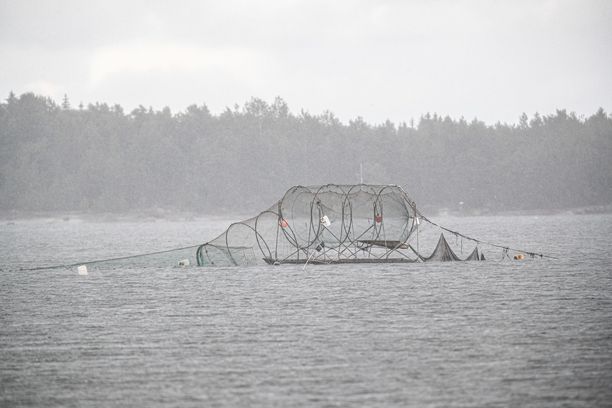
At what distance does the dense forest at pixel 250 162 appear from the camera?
142875 mm

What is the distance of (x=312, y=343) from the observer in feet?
38.1

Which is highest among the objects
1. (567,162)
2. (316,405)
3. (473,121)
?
(473,121)

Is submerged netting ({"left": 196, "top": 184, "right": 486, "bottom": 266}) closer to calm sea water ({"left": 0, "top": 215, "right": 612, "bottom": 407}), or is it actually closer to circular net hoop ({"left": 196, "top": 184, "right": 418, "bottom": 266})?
circular net hoop ({"left": 196, "top": 184, "right": 418, "bottom": 266})

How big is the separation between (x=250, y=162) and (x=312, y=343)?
14148cm

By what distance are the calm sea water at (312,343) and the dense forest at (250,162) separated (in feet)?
407

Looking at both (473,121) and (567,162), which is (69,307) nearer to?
(567,162)

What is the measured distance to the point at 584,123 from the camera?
566 ft

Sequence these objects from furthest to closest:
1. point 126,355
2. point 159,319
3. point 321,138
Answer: point 321,138 → point 159,319 → point 126,355

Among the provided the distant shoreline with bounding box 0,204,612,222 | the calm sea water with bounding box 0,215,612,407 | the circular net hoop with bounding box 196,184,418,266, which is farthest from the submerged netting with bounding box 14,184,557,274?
the distant shoreline with bounding box 0,204,612,222

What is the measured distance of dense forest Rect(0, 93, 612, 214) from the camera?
143 meters

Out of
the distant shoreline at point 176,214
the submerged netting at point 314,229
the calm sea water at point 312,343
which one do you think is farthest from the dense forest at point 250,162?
the calm sea water at point 312,343

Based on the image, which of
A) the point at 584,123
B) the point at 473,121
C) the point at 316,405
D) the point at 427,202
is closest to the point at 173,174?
the point at 427,202

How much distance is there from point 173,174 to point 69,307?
132 metres

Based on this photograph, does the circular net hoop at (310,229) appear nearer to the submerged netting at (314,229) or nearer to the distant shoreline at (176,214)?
the submerged netting at (314,229)
